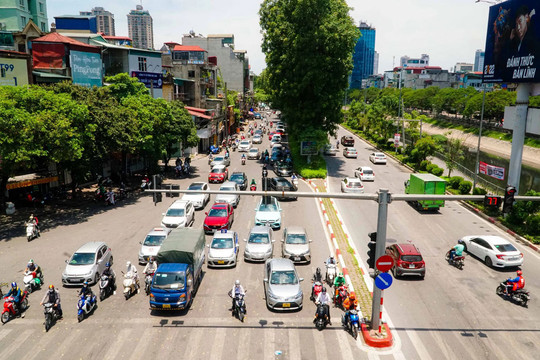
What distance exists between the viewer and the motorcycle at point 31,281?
62.4 feet

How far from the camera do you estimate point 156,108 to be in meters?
42.1

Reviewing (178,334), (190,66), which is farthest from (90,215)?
(190,66)

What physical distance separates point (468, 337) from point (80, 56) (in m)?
45.6

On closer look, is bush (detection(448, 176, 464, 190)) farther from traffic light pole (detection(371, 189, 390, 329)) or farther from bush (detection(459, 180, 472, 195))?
traffic light pole (detection(371, 189, 390, 329))

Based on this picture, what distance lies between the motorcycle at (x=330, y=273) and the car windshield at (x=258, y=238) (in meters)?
4.47

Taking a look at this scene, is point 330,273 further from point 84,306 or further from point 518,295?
point 84,306

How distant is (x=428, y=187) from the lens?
107ft

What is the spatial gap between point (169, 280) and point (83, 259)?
5813 millimetres

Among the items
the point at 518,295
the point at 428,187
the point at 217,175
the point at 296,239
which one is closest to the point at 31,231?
the point at 296,239

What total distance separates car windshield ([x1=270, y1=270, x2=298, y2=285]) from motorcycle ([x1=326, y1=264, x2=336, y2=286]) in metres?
2.43

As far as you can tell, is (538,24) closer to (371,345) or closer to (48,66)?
(371,345)

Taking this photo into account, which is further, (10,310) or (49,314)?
(10,310)

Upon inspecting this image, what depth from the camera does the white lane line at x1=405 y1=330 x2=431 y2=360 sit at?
47.6 ft

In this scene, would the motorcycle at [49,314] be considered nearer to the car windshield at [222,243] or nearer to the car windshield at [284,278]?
the car windshield at [222,243]
